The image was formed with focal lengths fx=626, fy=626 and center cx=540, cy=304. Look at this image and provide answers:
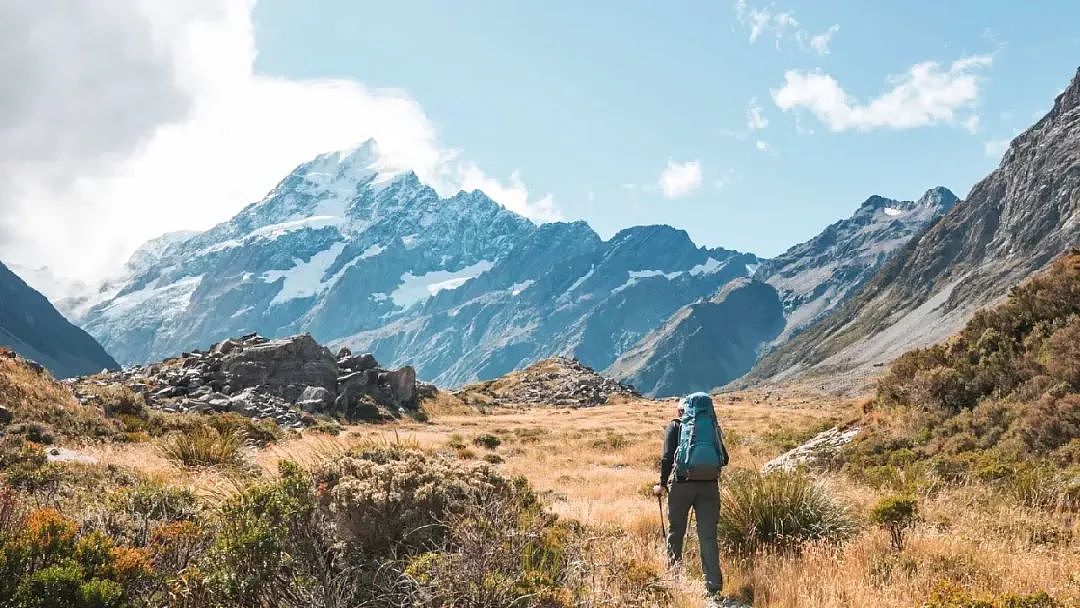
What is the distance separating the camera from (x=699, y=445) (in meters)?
7.88

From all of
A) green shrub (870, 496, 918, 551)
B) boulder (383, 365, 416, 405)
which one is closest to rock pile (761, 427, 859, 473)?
green shrub (870, 496, 918, 551)

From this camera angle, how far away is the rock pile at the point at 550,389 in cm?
7162

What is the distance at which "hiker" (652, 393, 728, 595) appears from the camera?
7719mm

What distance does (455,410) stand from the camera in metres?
53.7

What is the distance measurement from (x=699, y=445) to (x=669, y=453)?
62 cm

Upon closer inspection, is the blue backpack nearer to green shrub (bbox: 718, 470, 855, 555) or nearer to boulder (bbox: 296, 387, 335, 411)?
green shrub (bbox: 718, 470, 855, 555)

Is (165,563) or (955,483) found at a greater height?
(165,563)

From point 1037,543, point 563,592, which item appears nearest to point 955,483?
point 1037,543

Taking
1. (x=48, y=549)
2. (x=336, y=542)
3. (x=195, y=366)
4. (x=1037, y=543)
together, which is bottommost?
(x=1037, y=543)

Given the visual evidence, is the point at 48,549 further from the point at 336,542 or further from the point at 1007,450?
the point at 1007,450

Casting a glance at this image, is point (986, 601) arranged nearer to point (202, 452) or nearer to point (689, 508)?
point (689, 508)

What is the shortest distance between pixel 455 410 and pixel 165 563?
48.3m

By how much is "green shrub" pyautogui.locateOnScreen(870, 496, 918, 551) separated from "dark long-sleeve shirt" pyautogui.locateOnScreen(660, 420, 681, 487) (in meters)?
2.70

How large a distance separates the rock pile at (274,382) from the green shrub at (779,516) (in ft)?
89.7
